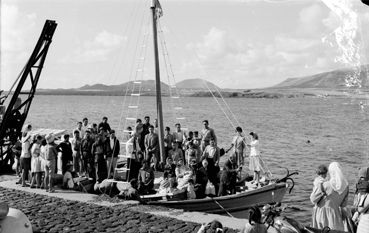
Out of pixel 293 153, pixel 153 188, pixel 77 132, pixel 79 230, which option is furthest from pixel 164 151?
pixel 293 153

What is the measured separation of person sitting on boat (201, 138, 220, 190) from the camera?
14289 millimetres

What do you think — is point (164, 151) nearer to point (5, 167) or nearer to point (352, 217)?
point (5, 167)

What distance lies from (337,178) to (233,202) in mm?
6187

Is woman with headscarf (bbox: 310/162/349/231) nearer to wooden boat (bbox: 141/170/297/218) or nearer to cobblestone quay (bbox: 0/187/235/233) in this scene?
cobblestone quay (bbox: 0/187/235/233)

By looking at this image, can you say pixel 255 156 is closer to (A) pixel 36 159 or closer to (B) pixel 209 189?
(B) pixel 209 189

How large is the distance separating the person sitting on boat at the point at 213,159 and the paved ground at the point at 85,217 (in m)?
3.38

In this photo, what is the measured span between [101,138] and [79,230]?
16.9 feet

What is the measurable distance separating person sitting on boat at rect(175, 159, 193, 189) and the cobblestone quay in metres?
2.20

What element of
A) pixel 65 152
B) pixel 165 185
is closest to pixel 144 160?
pixel 165 185

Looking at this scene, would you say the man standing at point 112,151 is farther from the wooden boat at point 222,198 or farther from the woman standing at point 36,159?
the woman standing at point 36,159

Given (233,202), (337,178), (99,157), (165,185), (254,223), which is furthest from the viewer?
(99,157)

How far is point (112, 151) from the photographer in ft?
49.8

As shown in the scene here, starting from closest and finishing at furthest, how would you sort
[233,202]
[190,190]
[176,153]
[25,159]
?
[190,190]
[233,202]
[25,159]
[176,153]

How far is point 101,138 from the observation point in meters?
14.9
